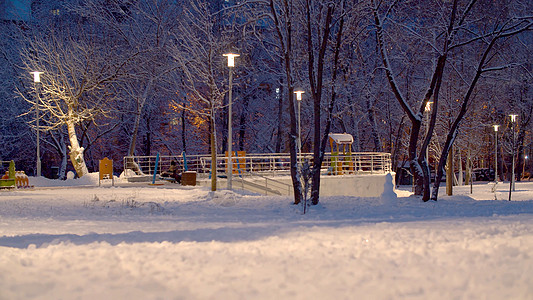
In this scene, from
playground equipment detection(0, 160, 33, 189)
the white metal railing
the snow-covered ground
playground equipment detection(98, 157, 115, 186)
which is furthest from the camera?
playground equipment detection(98, 157, 115, 186)

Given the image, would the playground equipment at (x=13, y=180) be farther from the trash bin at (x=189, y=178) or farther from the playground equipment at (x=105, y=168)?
the trash bin at (x=189, y=178)

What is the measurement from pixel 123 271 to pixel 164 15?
3036 centimetres

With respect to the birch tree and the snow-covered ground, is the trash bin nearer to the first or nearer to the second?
the birch tree

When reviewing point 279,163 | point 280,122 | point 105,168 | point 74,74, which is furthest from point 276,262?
point 280,122

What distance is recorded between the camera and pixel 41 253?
7.47 metres

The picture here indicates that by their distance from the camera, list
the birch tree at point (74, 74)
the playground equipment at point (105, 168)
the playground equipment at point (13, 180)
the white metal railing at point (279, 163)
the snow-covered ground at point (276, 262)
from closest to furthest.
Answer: the snow-covered ground at point (276, 262) < the playground equipment at point (13, 180) < the white metal railing at point (279, 163) < the playground equipment at point (105, 168) < the birch tree at point (74, 74)

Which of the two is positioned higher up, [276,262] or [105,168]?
[105,168]

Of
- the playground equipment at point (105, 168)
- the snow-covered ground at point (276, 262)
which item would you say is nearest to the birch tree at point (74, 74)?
the playground equipment at point (105, 168)

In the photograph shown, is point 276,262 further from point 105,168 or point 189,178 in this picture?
point 105,168

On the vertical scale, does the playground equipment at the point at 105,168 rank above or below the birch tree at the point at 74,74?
below

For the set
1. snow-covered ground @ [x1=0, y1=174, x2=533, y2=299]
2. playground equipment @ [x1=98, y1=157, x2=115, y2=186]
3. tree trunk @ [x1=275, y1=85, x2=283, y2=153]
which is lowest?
snow-covered ground @ [x1=0, y1=174, x2=533, y2=299]

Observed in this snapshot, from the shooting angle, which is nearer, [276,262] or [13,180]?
[276,262]

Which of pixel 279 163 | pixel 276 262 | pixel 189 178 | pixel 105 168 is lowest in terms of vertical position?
pixel 276 262

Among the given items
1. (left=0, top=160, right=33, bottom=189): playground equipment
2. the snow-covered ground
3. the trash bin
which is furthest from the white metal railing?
the snow-covered ground
